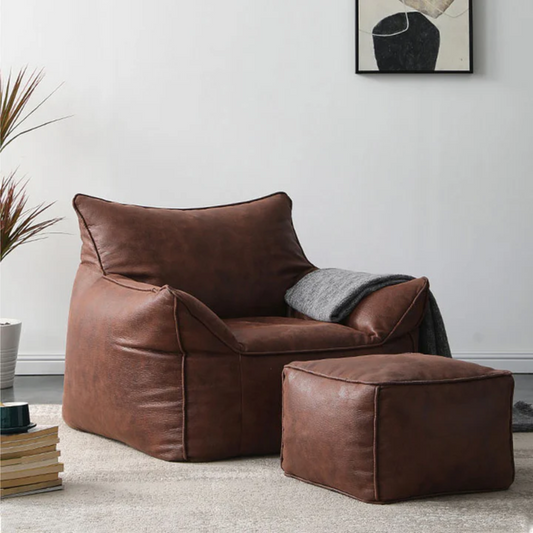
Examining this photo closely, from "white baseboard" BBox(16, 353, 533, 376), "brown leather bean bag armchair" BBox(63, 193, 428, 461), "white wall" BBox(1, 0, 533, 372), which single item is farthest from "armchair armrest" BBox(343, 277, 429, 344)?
"white baseboard" BBox(16, 353, 533, 376)

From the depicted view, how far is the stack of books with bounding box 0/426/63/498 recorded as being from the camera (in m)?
2.02

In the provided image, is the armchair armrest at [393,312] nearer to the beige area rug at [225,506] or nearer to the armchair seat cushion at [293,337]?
the armchair seat cushion at [293,337]

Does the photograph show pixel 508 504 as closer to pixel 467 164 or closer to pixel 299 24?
pixel 467 164

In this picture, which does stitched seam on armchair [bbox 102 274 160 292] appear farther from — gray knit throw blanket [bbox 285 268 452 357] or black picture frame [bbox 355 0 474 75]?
black picture frame [bbox 355 0 474 75]

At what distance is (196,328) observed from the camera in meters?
2.34

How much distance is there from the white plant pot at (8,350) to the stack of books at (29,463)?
1.59 m

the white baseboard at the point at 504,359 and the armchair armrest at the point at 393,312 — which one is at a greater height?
the armchair armrest at the point at 393,312

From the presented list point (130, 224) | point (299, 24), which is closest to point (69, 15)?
point (299, 24)

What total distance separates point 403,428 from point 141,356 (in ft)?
2.74

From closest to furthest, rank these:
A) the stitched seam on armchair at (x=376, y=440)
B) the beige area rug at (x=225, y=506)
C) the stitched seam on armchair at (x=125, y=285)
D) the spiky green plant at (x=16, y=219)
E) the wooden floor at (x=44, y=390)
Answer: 1. the beige area rug at (x=225, y=506)
2. the stitched seam on armchair at (x=376, y=440)
3. the stitched seam on armchair at (x=125, y=285)
4. the wooden floor at (x=44, y=390)
5. the spiky green plant at (x=16, y=219)

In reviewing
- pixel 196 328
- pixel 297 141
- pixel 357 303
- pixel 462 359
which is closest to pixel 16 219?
pixel 297 141

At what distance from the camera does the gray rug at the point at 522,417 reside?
279 centimetres

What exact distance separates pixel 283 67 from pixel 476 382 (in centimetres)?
228

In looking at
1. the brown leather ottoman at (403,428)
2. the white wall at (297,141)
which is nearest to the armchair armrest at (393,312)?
the brown leather ottoman at (403,428)
